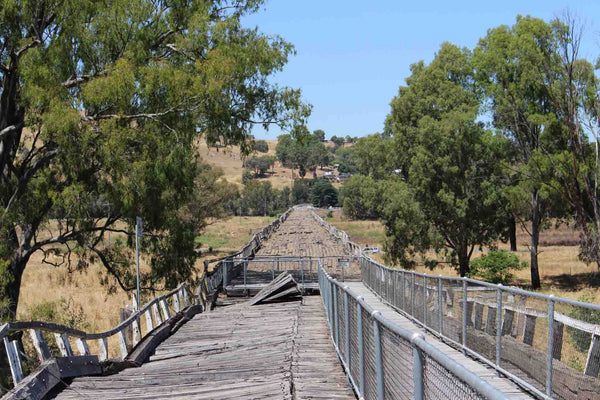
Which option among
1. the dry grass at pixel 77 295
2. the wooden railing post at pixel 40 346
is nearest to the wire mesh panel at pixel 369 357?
the wooden railing post at pixel 40 346

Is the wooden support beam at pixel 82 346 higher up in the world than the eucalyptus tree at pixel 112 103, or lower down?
lower down

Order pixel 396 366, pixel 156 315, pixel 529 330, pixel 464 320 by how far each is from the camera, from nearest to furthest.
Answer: pixel 396 366 < pixel 529 330 < pixel 464 320 < pixel 156 315

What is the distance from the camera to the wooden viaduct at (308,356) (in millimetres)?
5436

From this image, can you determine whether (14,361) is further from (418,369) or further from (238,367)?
(418,369)

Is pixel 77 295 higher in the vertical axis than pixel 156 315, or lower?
lower

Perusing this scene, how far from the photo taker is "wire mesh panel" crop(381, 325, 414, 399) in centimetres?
500

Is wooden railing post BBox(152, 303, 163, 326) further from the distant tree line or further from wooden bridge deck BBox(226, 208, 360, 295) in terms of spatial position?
the distant tree line

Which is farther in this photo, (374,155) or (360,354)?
(374,155)

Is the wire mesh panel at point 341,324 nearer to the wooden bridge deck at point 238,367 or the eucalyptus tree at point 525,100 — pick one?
the wooden bridge deck at point 238,367

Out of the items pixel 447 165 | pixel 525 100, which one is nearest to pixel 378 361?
pixel 447 165

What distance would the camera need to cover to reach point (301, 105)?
86.9 feet

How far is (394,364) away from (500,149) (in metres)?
35.9

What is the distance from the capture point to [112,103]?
22.1m

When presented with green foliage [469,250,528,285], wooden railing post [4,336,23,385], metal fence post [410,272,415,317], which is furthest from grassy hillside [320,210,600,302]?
wooden railing post [4,336,23,385]
